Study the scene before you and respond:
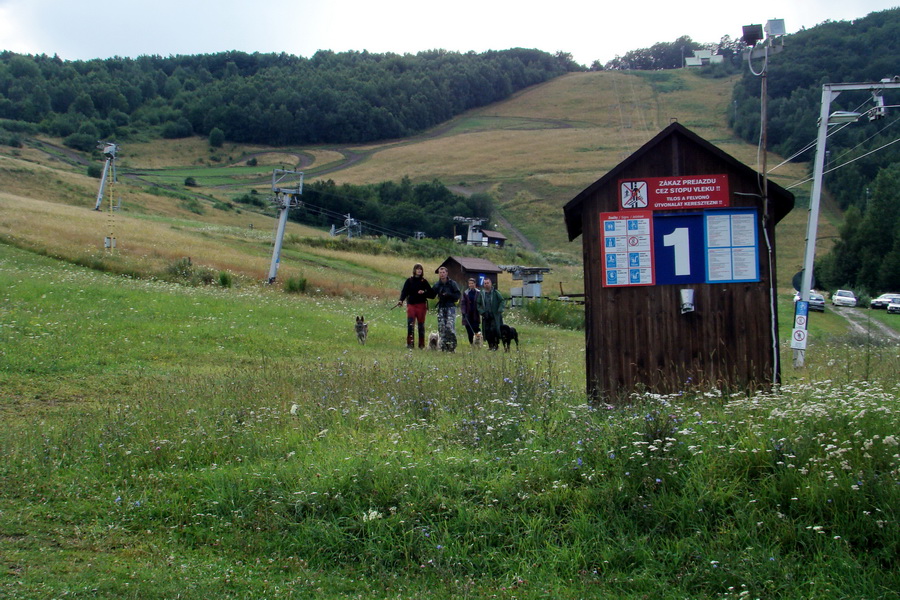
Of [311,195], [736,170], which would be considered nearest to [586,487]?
[736,170]

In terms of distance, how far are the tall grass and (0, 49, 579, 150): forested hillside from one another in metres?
127

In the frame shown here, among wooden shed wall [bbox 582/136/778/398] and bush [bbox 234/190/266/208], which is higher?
bush [bbox 234/190/266/208]

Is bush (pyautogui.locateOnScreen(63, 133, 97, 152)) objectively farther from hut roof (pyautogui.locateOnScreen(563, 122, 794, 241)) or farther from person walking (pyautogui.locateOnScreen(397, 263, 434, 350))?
hut roof (pyautogui.locateOnScreen(563, 122, 794, 241))

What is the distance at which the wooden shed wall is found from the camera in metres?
8.45

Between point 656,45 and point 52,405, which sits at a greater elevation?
point 656,45

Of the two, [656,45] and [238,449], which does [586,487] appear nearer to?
[238,449]

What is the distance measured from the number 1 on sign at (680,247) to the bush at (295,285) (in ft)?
79.7

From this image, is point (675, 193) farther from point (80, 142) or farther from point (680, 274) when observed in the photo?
point (80, 142)

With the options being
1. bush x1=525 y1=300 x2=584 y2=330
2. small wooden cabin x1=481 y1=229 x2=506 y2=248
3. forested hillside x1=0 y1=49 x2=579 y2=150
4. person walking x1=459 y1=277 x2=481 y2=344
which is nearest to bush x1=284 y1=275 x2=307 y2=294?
bush x1=525 y1=300 x2=584 y2=330

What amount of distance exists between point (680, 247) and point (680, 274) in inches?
12.0

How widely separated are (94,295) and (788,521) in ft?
61.4

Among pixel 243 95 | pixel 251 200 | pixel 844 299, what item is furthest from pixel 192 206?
pixel 243 95

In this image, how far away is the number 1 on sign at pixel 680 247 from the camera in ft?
28.0

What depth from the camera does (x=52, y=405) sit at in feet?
31.1
